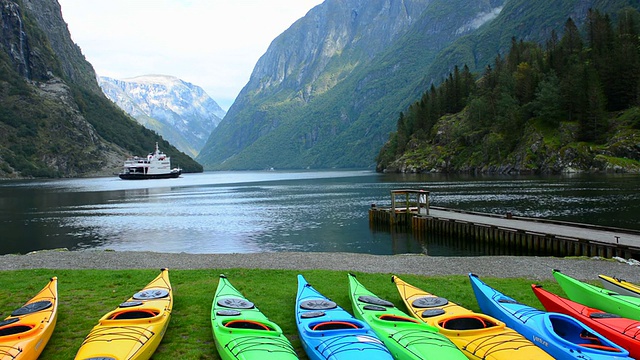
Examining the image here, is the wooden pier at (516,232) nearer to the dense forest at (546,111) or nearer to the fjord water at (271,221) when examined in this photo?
the fjord water at (271,221)

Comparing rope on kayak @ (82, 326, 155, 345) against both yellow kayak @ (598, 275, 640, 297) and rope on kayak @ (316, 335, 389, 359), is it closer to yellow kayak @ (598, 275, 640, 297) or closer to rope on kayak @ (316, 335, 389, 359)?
rope on kayak @ (316, 335, 389, 359)

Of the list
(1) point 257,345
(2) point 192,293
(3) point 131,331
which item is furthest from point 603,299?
(2) point 192,293

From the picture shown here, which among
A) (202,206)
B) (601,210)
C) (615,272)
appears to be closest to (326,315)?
(615,272)

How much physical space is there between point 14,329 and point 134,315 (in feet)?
9.11

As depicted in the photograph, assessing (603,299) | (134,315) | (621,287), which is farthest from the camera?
(621,287)

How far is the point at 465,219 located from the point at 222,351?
35525 millimetres

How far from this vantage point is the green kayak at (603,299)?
12445 millimetres

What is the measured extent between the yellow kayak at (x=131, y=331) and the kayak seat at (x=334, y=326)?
411 centimetres

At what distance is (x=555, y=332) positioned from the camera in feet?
35.1

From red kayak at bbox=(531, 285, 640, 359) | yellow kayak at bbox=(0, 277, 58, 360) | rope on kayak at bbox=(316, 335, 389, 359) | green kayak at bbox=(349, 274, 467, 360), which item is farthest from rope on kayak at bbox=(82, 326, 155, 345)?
red kayak at bbox=(531, 285, 640, 359)

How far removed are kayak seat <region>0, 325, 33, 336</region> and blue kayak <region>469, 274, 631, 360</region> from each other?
12.7m

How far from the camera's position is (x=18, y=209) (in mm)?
71750

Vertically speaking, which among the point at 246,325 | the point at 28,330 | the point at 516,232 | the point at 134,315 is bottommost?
the point at 516,232

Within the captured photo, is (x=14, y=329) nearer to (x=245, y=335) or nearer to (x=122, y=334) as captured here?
(x=122, y=334)
